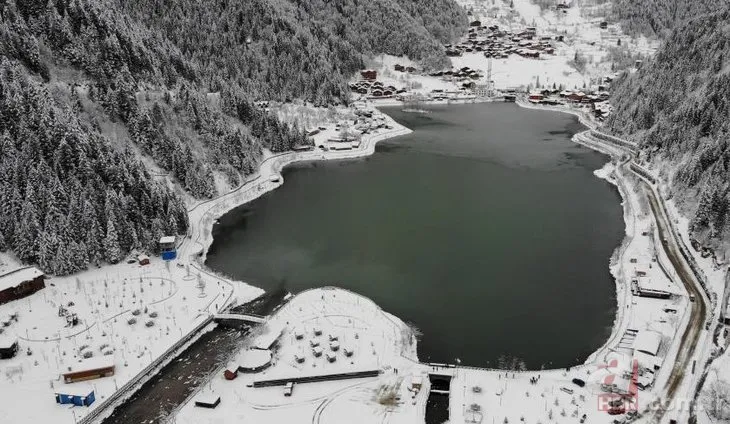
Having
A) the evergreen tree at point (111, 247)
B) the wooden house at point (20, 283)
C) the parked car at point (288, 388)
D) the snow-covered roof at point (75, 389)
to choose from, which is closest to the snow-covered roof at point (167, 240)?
the evergreen tree at point (111, 247)

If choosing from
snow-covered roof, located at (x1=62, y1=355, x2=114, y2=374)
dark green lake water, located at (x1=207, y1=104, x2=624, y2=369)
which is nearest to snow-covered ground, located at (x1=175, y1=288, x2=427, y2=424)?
Answer: dark green lake water, located at (x1=207, y1=104, x2=624, y2=369)

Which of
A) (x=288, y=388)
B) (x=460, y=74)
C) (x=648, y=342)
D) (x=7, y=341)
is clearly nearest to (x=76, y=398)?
(x=7, y=341)

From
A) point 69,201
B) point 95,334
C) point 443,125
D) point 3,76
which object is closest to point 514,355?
point 95,334

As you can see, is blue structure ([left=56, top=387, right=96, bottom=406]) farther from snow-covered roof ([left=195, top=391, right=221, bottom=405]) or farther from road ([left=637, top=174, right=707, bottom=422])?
road ([left=637, top=174, right=707, bottom=422])

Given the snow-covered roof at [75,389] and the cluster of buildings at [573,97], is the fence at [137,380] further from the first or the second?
the cluster of buildings at [573,97]

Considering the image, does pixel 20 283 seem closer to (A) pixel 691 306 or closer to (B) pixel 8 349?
(B) pixel 8 349

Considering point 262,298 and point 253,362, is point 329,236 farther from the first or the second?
point 253,362
